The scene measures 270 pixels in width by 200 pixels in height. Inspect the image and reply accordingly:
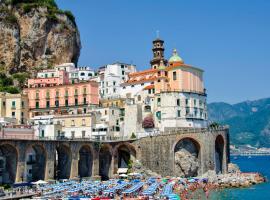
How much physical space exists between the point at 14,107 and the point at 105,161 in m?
25.6

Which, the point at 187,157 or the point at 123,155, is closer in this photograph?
the point at 187,157

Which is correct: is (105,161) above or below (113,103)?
below

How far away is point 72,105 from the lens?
11188cm

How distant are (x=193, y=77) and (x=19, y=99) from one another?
4030 cm

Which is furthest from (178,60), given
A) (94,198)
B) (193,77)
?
(94,198)

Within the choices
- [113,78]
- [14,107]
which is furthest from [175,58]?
[14,107]

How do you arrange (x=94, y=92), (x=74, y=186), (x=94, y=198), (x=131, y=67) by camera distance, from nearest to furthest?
(x=94, y=198) → (x=74, y=186) → (x=94, y=92) → (x=131, y=67)

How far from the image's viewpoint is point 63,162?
8719 centimetres

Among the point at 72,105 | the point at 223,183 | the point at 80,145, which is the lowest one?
the point at 223,183

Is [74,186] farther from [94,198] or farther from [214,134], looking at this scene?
[214,134]

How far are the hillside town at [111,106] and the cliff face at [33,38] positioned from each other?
11.9 m

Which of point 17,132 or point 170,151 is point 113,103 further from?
point 17,132

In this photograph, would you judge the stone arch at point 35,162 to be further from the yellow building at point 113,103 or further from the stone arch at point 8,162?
the yellow building at point 113,103

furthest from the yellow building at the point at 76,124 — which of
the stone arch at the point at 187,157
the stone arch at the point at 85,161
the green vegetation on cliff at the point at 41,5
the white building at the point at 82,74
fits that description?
the green vegetation on cliff at the point at 41,5
